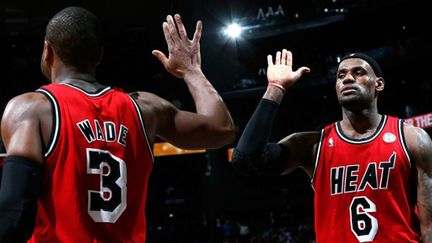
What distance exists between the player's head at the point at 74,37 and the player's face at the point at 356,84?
2.09 metres

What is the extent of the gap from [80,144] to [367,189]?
211 centimetres

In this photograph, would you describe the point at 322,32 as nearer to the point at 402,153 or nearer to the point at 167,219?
the point at 167,219

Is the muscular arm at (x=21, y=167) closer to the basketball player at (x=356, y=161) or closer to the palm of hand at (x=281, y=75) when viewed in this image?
the basketball player at (x=356, y=161)

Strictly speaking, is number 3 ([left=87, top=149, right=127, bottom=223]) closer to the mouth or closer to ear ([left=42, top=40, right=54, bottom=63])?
ear ([left=42, top=40, right=54, bottom=63])

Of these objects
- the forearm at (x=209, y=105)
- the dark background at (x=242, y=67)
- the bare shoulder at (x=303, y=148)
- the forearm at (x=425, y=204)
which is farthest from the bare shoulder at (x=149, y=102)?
the dark background at (x=242, y=67)

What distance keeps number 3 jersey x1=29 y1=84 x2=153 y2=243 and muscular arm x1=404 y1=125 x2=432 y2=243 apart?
1.97 m

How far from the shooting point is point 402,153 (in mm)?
3676

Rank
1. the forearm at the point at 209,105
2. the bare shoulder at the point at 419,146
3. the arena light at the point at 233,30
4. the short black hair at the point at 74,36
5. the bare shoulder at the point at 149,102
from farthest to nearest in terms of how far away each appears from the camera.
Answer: the arena light at the point at 233,30, the bare shoulder at the point at 419,146, the forearm at the point at 209,105, the bare shoulder at the point at 149,102, the short black hair at the point at 74,36

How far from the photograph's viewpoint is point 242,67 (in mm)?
26469

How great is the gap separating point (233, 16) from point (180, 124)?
884 inches

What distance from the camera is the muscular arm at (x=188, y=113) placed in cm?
248

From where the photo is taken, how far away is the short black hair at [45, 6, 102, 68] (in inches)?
89.7

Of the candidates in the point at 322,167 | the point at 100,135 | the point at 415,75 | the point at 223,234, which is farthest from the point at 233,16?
the point at 100,135

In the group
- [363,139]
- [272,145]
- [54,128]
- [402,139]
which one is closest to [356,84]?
[363,139]
